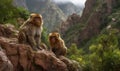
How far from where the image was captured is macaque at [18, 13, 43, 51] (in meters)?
22.9

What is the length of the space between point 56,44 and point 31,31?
2.45m

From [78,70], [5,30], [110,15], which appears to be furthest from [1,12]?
[110,15]

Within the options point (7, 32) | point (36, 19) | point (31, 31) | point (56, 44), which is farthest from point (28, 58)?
point (7, 32)

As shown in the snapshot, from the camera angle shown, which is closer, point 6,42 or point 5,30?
point 6,42

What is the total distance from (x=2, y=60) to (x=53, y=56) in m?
5.42

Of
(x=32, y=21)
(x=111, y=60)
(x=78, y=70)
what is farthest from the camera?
(x=111, y=60)

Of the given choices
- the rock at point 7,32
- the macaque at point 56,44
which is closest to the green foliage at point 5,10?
the rock at point 7,32

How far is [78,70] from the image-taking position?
26031 millimetres

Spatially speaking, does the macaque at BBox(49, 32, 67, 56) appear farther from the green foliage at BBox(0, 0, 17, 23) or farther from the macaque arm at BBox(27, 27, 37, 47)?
the green foliage at BBox(0, 0, 17, 23)

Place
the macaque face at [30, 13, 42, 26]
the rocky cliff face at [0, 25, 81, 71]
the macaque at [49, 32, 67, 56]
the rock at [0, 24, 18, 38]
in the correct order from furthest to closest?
1. the rock at [0, 24, 18, 38]
2. the macaque at [49, 32, 67, 56]
3. the rocky cliff face at [0, 25, 81, 71]
4. the macaque face at [30, 13, 42, 26]

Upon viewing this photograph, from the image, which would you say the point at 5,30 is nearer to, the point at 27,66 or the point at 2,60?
the point at 27,66

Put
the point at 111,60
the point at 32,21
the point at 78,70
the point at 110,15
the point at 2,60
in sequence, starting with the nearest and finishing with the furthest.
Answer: the point at 2,60 → the point at 32,21 → the point at 78,70 → the point at 111,60 → the point at 110,15

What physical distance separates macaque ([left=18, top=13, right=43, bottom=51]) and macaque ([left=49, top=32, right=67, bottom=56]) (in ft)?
4.13

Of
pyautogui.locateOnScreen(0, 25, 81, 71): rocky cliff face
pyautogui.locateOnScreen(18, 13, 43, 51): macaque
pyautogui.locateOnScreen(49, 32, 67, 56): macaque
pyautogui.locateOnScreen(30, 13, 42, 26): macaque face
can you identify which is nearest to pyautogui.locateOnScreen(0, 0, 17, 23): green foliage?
pyautogui.locateOnScreen(49, 32, 67, 56): macaque
